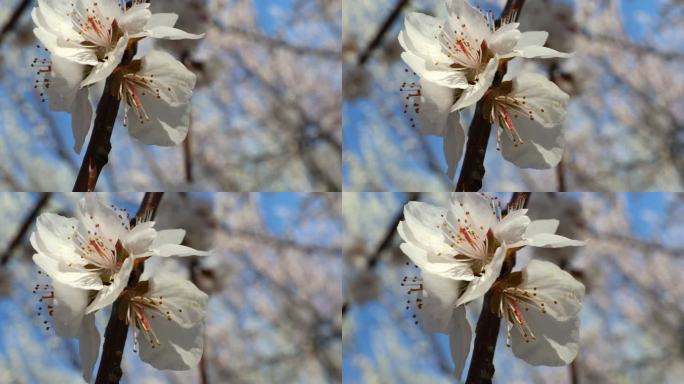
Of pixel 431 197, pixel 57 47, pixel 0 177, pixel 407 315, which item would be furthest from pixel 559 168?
pixel 0 177

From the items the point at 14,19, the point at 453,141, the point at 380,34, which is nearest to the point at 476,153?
the point at 453,141

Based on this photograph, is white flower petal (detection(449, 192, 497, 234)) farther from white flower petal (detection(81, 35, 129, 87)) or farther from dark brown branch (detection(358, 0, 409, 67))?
dark brown branch (detection(358, 0, 409, 67))

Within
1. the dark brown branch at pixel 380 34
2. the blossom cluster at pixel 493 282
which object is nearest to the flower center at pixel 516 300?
the blossom cluster at pixel 493 282

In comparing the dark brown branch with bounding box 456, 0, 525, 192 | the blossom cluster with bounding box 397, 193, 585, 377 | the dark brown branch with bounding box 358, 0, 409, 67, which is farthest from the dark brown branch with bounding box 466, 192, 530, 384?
the dark brown branch with bounding box 358, 0, 409, 67

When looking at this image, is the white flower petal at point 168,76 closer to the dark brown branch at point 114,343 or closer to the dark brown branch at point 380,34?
the dark brown branch at point 114,343

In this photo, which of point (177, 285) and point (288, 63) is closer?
point (177, 285)

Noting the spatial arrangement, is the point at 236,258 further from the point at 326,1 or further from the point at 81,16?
the point at 81,16
